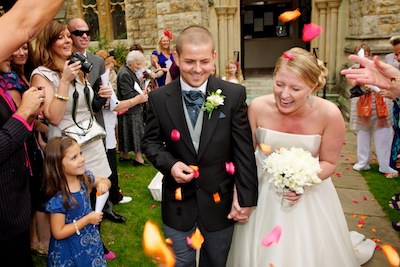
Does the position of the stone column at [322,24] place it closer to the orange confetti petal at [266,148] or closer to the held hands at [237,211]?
the orange confetti petal at [266,148]

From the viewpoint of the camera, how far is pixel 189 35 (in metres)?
2.38

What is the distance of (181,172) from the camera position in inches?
92.1

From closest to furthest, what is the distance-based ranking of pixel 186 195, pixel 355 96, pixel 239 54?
pixel 186 195 → pixel 355 96 → pixel 239 54

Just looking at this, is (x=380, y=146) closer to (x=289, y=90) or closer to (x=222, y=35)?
(x=289, y=90)

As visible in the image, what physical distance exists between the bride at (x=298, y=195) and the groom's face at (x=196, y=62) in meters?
0.51

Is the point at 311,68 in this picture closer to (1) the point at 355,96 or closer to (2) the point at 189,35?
(2) the point at 189,35

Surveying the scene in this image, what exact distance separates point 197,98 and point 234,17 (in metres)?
9.32

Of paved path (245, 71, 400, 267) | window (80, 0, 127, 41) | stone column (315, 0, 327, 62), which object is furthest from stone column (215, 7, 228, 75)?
paved path (245, 71, 400, 267)

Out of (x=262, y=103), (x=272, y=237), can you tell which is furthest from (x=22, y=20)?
(x=272, y=237)

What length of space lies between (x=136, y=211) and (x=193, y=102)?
2727 mm

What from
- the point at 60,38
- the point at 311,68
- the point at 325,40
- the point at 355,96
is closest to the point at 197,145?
the point at 311,68

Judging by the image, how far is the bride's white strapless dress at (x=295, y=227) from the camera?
267 cm

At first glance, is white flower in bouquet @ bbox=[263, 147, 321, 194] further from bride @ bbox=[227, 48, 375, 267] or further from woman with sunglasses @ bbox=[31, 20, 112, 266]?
woman with sunglasses @ bbox=[31, 20, 112, 266]

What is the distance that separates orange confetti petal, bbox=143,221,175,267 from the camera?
8.96ft
